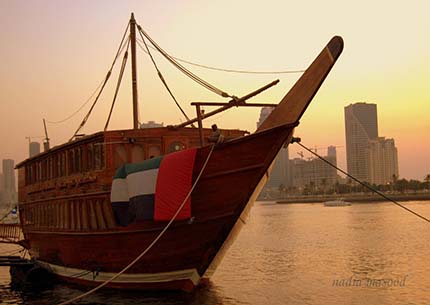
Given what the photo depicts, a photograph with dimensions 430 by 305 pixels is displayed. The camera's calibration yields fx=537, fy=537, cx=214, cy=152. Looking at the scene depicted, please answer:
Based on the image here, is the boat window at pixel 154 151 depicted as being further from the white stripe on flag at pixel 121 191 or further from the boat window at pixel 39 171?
the boat window at pixel 39 171

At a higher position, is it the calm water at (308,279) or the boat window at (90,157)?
the boat window at (90,157)

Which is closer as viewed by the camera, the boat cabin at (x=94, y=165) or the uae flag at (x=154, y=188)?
the uae flag at (x=154, y=188)

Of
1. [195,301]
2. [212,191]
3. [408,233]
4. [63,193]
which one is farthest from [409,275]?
[408,233]

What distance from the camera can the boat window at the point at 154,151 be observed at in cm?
1488

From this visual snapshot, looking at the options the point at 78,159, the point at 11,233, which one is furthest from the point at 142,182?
the point at 11,233

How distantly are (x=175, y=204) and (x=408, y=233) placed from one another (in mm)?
33630

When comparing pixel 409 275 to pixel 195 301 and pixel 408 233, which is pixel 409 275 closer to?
pixel 195 301

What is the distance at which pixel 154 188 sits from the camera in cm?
1320

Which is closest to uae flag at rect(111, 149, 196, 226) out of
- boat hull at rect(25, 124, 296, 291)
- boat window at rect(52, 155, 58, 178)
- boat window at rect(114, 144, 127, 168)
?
boat hull at rect(25, 124, 296, 291)

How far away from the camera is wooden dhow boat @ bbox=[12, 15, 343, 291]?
12312 millimetres

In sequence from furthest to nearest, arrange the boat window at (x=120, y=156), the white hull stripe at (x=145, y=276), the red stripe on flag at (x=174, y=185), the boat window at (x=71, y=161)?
the boat window at (x=71, y=161)
the boat window at (x=120, y=156)
the white hull stripe at (x=145, y=276)
the red stripe on flag at (x=174, y=185)

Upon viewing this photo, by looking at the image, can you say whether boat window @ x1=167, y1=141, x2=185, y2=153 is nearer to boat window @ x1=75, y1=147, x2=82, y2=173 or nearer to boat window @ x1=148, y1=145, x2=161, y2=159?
boat window @ x1=148, y1=145, x2=161, y2=159

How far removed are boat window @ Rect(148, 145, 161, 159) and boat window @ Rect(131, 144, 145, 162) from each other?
0.19m

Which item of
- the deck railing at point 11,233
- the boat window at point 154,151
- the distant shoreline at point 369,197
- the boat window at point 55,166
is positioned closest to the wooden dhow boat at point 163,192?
the boat window at point 154,151
